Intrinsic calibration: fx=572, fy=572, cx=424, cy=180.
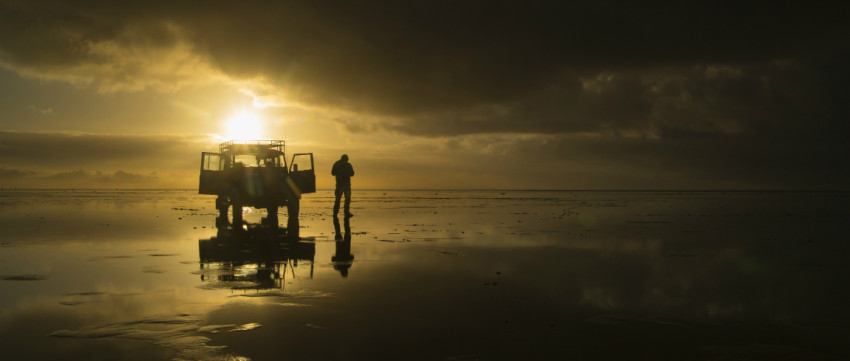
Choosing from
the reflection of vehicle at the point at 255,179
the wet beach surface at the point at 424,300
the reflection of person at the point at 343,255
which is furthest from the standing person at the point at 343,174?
the wet beach surface at the point at 424,300

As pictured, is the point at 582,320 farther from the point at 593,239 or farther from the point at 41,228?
the point at 41,228

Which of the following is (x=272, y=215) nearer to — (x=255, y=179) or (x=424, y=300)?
(x=255, y=179)

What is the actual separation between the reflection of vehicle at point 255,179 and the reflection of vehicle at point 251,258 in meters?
3.04

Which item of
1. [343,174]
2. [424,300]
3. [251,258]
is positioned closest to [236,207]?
[343,174]

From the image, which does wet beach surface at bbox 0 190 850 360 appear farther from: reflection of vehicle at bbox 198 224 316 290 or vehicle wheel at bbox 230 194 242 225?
vehicle wheel at bbox 230 194 242 225

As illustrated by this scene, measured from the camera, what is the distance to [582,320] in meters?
6.03

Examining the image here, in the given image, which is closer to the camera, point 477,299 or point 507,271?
point 477,299

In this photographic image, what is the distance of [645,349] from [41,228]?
18702 millimetres

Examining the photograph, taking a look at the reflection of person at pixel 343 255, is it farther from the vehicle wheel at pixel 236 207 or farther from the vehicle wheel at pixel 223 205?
the vehicle wheel at pixel 223 205

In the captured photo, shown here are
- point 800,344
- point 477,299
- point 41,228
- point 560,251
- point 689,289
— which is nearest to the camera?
point 800,344

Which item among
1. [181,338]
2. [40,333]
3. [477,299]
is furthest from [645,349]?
[40,333]

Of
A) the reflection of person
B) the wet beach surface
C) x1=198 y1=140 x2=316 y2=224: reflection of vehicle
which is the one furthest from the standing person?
the wet beach surface

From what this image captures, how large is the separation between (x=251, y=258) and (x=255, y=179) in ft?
29.4

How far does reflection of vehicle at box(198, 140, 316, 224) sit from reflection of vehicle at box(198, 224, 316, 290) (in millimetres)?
3044
